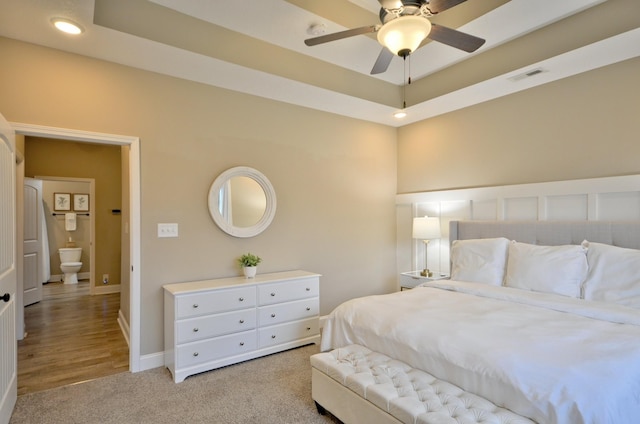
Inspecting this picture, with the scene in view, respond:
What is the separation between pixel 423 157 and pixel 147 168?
3452mm

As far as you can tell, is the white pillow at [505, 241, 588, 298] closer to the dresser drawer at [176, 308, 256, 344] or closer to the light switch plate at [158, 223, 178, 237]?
the dresser drawer at [176, 308, 256, 344]

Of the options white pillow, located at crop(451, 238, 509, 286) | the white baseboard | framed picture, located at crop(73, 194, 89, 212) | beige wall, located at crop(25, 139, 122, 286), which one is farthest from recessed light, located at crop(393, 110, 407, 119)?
framed picture, located at crop(73, 194, 89, 212)

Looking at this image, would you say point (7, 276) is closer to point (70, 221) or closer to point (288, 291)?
point (288, 291)

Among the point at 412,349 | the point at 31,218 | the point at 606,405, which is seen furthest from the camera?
the point at 31,218

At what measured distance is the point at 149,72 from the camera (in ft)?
10.5

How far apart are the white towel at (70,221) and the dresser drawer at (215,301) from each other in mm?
6578

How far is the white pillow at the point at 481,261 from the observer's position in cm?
328

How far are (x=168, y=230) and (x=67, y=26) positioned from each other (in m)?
1.77

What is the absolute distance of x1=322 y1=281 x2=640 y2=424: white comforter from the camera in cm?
148

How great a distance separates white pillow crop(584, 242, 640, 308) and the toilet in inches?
343

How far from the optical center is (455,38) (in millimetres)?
2229

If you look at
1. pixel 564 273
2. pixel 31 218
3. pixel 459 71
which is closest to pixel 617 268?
pixel 564 273

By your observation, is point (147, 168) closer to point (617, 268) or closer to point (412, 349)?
point (412, 349)

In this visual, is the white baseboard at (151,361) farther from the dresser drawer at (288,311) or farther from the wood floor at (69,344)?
the dresser drawer at (288,311)
